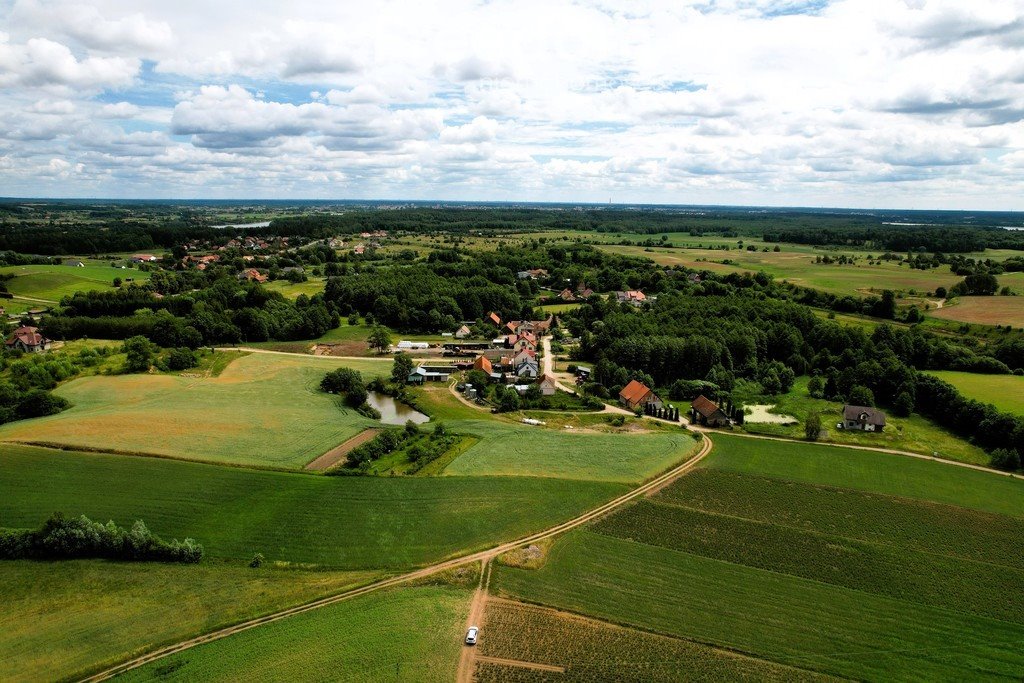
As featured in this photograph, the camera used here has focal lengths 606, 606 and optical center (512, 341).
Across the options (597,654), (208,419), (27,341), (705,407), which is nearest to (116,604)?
(597,654)

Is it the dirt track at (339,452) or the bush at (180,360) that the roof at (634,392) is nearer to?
the dirt track at (339,452)

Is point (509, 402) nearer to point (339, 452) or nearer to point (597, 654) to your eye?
point (339, 452)

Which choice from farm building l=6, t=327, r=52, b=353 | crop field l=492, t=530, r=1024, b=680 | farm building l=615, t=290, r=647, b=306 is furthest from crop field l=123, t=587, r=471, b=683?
farm building l=615, t=290, r=647, b=306

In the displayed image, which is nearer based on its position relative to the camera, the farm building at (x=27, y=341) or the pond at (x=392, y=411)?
the pond at (x=392, y=411)

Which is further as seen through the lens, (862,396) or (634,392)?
(634,392)

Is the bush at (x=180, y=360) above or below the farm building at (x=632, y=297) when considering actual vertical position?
below

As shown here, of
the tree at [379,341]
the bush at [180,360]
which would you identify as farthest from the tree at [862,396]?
the bush at [180,360]

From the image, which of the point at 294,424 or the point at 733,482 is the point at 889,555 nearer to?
the point at 733,482
